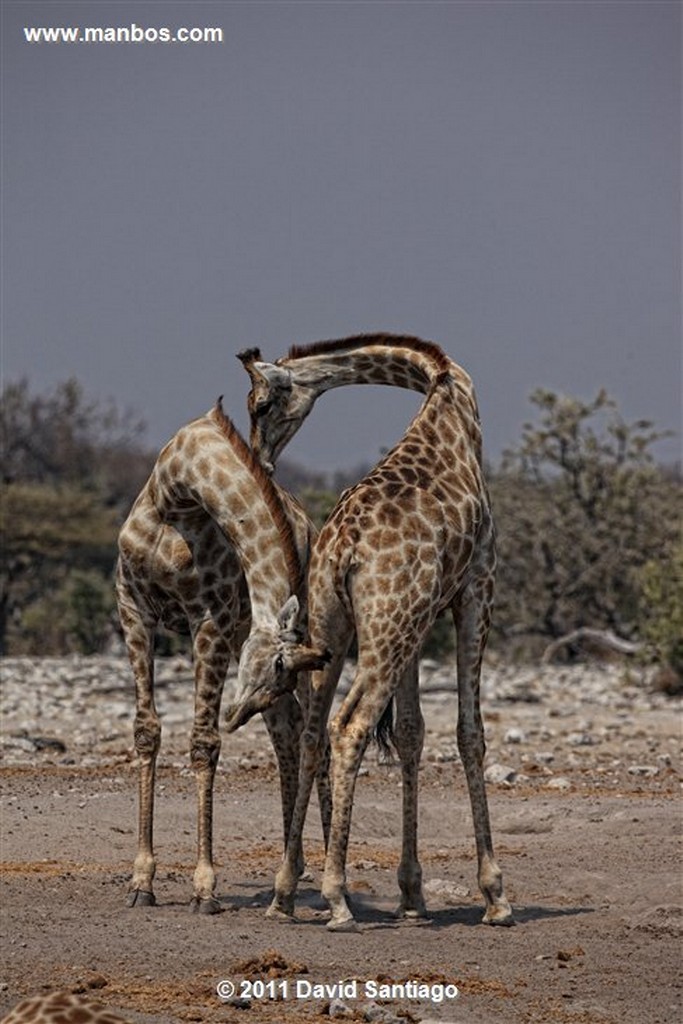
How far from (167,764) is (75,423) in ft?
95.5

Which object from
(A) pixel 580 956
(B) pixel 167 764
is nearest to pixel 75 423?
(B) pixel 167 764

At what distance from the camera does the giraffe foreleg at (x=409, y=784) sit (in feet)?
28.2

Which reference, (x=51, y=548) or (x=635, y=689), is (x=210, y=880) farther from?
(x=51, y=548)

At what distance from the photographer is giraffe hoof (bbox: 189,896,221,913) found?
8508 mm

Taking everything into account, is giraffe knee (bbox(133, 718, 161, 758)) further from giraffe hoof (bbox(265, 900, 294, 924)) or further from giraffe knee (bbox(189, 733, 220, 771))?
giraffe hoof (bbox(265, 900, 294, 924))

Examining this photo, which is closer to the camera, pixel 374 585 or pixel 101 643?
pixel 374 585

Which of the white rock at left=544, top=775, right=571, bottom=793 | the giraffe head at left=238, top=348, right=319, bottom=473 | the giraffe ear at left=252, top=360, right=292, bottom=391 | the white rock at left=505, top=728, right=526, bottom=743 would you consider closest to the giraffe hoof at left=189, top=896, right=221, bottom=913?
the giraffe head at left=238, top=348, right=319, bottom=473

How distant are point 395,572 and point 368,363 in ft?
3.95

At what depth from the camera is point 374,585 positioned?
7965 millimetres

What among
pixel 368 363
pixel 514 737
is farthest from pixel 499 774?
pixel 368 363

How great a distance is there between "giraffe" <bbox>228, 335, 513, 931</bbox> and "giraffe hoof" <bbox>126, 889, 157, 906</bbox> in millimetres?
689

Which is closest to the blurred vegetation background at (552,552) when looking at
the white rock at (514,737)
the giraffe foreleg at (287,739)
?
the white rock at (514,737)

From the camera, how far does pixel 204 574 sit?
29.5 feet

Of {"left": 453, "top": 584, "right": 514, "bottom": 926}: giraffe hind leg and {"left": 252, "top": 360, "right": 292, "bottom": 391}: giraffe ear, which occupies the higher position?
{"left": 252, "top": 360, "right": 292, "bottom": 391}: giraffe ear
